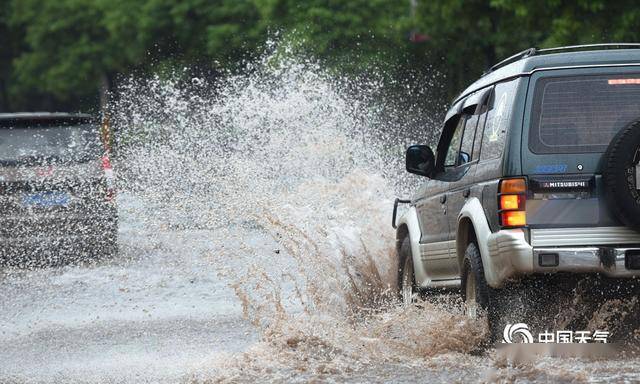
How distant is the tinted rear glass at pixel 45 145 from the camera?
14930 millimetres

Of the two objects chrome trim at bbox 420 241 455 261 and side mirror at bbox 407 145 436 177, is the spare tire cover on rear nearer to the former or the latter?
chrome trim at bbox 420 241 455 261

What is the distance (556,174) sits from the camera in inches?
291

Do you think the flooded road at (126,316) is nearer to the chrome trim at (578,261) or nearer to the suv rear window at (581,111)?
the chrome trim at (578,261)

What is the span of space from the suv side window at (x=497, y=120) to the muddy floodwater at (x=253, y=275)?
3.12ft

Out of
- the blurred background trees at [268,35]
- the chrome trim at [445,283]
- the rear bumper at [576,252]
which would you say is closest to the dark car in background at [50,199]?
the chrome trim at [445,283]

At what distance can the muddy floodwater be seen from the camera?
8047 millimetres

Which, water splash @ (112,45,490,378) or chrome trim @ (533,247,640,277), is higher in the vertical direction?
chrome trim @ (533,247,640,277)

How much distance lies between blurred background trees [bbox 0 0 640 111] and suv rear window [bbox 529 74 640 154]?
19.2m

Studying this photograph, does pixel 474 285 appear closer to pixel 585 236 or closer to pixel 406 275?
pixel 585 236

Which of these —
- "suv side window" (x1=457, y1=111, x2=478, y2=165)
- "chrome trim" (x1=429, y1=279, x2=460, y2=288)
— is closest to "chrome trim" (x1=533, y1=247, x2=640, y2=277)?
"suv side window" (x1=457, y1=111, x2=478, y2=165)

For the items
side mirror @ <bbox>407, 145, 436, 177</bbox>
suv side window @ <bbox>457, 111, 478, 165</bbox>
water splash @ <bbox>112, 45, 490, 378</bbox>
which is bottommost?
water splash @ <bbox>112, 45, 490, 378</bbox>

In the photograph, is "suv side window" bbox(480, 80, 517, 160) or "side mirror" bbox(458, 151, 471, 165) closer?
"suv side window" bbox(480, 80, 517, 160)

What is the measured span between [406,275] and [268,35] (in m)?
30.9

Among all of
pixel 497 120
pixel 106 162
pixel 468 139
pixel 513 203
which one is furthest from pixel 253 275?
pixel 106 162
